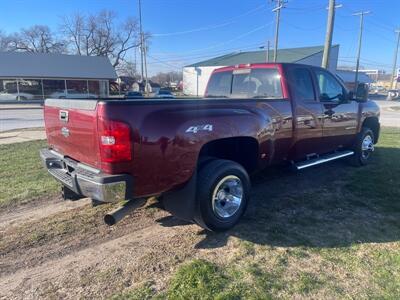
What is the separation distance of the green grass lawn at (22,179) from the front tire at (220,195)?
2.85 m

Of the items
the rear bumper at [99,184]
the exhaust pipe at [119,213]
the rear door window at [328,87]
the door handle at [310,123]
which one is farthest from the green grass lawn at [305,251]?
the rear door window at [328,87]

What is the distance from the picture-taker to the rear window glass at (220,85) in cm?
571

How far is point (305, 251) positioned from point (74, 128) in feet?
9.06

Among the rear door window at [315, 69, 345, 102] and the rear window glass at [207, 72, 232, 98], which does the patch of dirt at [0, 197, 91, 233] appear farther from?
the rear door window at [315, 69, 345, 102]

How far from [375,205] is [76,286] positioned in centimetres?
410

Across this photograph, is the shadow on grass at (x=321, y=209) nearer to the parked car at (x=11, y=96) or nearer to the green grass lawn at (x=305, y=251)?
the green grass lawn at (x=305, y=251)

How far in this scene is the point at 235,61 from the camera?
Result: 190ft

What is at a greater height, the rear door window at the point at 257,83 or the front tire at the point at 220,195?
the rear door window at the point at 257,83

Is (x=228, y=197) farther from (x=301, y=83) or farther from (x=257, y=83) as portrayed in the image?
(x=301, y=83)

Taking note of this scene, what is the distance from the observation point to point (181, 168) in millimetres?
3350

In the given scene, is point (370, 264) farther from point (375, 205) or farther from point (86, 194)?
point (86, 194)

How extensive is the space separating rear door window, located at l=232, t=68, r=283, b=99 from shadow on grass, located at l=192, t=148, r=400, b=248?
1.57 metres

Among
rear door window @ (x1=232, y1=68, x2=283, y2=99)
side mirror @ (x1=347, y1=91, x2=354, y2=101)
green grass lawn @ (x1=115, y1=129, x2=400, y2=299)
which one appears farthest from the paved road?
side mirror @ (x1=347, y1=91, x2=354, y2=101)

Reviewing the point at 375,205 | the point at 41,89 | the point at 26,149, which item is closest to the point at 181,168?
the point at 375,205
